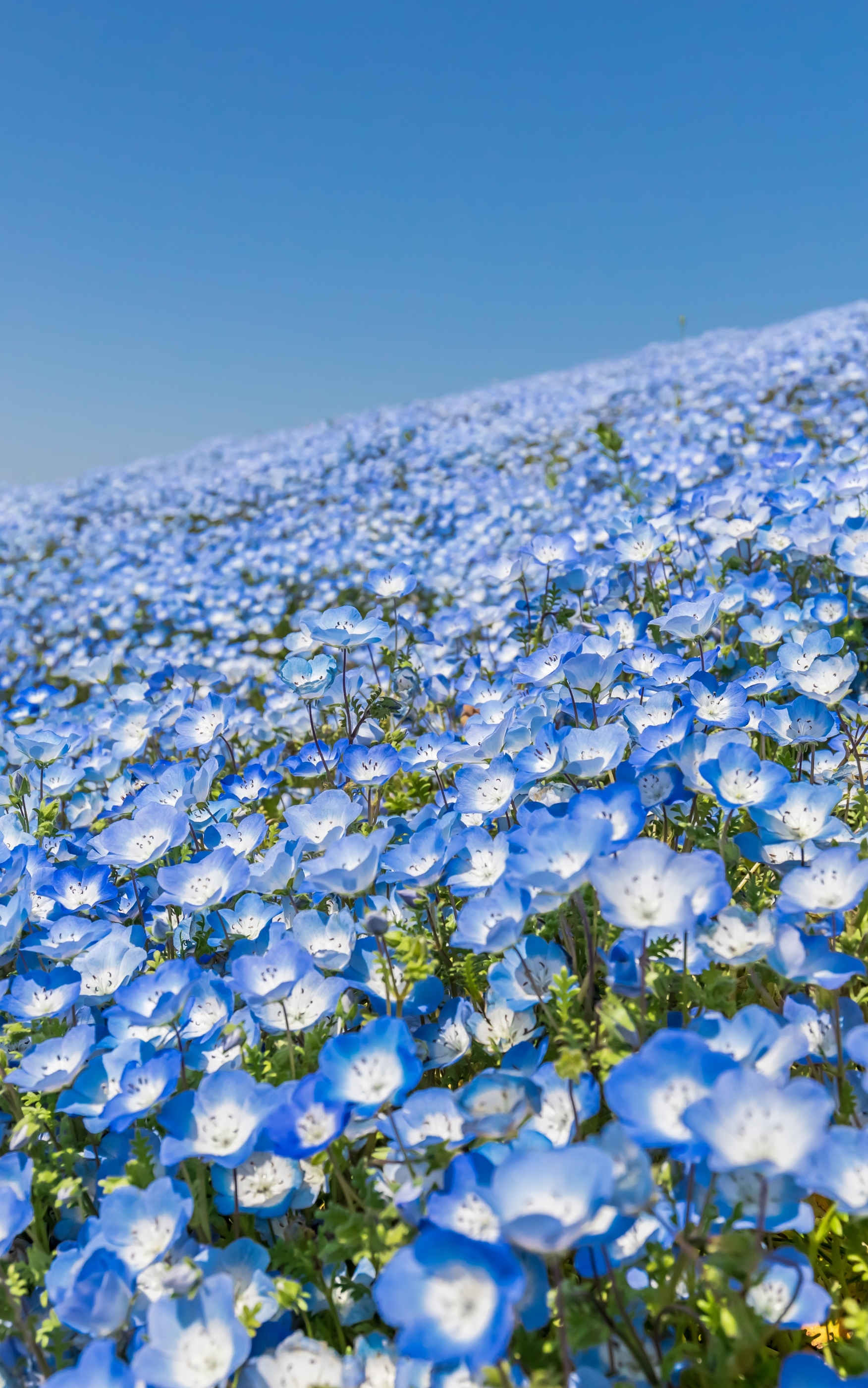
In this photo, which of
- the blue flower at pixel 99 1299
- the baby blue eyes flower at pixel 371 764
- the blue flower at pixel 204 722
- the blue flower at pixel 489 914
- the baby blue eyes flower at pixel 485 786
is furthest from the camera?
the blue flower at pixel 204 722

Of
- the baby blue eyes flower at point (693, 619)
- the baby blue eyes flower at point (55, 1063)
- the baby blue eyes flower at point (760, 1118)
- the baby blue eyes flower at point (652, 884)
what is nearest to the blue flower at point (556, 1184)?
the baby blue eyes flower at point (760, 1118)

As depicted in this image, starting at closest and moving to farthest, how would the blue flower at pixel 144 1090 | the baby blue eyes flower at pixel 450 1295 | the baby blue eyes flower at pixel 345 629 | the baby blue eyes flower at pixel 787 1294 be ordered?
1. the baby blue eyes flower at pixel 450 1295
2. the baby blue eyes flower at pixel 787 1294
3. the blue flower at pixel 144 1090
4. the baby blue eyes flower at pixel 345 629

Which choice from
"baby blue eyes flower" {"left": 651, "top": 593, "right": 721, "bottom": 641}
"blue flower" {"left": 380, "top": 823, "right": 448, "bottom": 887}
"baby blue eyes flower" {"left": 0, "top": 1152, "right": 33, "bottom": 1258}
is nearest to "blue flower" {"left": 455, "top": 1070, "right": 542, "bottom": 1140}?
"blue flower" {"left": 380, "top": 823, "right": 448, "bottom": 887}

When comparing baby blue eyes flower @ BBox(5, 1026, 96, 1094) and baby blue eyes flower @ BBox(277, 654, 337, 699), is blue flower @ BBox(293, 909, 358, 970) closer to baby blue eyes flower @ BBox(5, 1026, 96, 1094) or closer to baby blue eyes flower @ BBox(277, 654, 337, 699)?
baby blue eyes flower @ BBox(5, 1026, 96, 1094)

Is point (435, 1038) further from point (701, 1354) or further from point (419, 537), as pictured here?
point (419, 537)

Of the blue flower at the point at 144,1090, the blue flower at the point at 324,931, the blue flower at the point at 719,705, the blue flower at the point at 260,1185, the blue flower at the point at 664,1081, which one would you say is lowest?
the blue flower at the point at 260,1185

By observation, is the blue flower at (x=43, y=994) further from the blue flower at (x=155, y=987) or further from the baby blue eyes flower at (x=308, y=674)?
the baby blue eyes flower at (x=308, y=674)

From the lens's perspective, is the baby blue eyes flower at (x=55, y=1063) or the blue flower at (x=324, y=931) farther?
the blue flower at (x=324, y=931)

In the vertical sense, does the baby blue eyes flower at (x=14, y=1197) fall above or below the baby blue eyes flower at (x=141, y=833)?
below
